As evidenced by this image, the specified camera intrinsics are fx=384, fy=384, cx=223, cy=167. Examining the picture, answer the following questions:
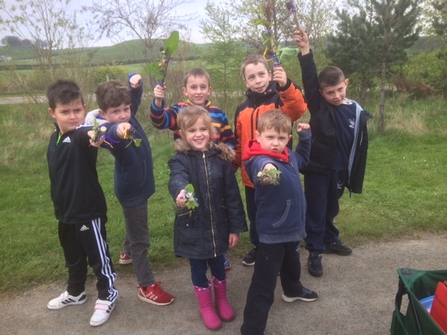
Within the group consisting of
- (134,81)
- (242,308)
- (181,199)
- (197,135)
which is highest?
(134,81)

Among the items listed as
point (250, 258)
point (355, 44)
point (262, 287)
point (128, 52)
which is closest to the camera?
point (262, 287)

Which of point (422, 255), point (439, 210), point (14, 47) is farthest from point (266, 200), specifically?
point (14, 47)

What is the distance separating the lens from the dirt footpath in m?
2.90

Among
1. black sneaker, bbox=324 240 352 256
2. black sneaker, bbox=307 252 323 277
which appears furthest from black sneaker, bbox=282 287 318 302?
black sneaker, bbox=324 240 352 256

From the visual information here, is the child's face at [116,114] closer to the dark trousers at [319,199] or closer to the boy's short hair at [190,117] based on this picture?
the boy's short hair at [190,117]

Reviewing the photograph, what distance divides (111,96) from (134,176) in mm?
647

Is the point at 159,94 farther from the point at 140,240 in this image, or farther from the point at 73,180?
the point at 140,240

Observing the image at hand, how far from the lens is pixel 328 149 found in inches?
136

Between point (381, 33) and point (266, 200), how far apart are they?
796cm

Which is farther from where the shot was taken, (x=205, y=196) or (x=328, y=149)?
(x=328, y=149)

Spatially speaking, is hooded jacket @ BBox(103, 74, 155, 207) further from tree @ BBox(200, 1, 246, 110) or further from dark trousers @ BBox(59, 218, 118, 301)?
tree @ BBox(200, 1, 246, 110)

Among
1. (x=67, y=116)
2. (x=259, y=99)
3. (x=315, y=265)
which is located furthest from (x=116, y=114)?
(x=315, y=265)

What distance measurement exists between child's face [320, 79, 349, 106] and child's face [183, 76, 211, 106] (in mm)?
1064

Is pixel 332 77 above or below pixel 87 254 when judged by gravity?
above
